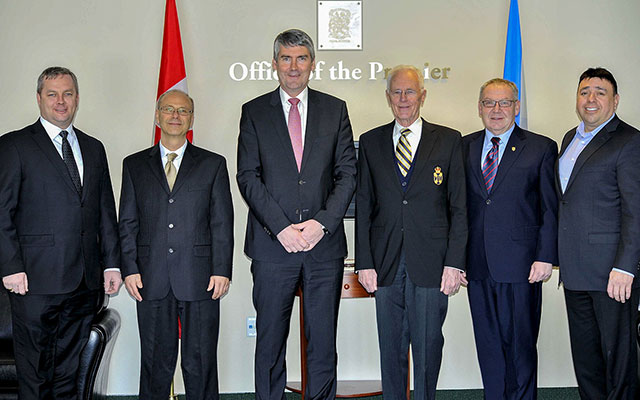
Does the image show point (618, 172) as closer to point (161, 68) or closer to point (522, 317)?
point (522, 317)

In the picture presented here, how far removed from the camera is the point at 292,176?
304 cm

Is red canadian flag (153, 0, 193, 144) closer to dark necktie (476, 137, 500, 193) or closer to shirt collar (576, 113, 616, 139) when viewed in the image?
dark necktie (476, 137, 500, 193)

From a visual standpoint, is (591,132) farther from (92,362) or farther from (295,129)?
(92,362)

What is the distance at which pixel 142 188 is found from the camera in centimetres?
322

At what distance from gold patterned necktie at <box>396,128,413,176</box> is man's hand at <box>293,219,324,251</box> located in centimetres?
56

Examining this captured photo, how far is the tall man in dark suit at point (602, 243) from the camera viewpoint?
2.99 meters

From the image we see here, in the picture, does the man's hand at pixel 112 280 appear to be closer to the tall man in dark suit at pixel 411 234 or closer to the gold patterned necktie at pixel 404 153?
the tall man in dark suit at pixel 411 234

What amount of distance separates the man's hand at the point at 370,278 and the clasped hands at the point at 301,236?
370mm

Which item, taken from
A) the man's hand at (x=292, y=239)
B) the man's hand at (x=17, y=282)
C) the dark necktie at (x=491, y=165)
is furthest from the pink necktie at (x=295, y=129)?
the man's hand at (x=17, y=282)

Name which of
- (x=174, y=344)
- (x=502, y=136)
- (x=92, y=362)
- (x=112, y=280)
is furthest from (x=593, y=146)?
(x=92, y=362)

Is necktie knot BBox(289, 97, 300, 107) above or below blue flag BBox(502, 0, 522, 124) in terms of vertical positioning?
below

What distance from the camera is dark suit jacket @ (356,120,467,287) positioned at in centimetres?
312

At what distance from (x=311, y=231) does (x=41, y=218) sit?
1.32 metres

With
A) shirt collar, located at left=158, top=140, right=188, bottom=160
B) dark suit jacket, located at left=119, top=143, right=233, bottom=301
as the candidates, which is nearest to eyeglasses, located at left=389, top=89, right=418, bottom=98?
dark suit jacket, located at left=119, top=143, right=233, bottom=301
